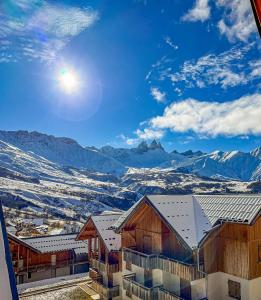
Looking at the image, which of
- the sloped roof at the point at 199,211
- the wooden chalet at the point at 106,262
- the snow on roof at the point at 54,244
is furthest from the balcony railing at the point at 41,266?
the sloped roof at the point at 199,211

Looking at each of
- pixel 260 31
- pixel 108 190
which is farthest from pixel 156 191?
pixel 260 31

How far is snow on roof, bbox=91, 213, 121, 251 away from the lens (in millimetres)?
22834

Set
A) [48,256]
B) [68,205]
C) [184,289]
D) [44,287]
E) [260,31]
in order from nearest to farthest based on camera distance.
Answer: [260,31]
[184,289]
[44,287]
[48,256]
[68,205]

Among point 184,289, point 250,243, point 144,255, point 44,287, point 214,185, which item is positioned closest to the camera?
point 250,243

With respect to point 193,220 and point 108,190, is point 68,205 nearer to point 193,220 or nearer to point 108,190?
point 108,190

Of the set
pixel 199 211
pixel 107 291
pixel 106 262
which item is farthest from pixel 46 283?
pixel 199 211

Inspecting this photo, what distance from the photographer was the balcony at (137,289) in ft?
57.2

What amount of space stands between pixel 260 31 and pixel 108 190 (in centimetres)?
13761

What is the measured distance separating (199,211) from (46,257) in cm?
2053

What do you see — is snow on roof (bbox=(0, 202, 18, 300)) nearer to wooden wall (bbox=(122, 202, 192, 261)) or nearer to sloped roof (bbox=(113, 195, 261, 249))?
sloped roof (bbox=(113, 195, 261, 249))

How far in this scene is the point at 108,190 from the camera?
453 ft

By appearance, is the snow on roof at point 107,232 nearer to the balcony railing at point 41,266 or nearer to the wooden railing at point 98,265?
the wooden railing at point 98,265

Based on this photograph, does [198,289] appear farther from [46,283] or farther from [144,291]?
[46,283]

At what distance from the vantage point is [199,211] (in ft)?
59.1
